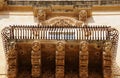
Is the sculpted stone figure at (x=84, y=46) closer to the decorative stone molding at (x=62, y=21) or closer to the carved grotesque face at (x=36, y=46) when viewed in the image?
the carved grotesque face at (x=36, y=46)

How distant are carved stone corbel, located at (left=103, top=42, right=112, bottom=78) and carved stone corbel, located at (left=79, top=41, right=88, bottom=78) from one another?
48 cm

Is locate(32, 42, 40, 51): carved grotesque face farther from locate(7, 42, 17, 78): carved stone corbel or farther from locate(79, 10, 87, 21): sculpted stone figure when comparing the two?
locate(79, 10, 87, 21): sculpted stone figure

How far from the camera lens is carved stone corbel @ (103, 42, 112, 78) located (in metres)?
11.8

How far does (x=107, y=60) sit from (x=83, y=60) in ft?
2.08

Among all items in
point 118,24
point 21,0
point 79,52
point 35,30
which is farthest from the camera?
point 21,0

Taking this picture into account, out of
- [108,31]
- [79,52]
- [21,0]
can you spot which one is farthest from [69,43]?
[21,0]

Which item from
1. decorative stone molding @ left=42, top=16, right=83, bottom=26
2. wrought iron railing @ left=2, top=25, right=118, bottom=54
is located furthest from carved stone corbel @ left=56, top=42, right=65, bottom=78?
decorative stone molding @ left=42, top=16, right=83, bottom=26

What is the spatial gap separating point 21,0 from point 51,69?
4715 millimetres

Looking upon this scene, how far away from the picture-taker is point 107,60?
1183cm

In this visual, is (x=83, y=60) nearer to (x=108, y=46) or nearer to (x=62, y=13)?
(x=108, y=46)

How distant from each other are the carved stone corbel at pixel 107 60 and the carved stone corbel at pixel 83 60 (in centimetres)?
48

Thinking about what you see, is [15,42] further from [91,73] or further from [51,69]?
[91,73]

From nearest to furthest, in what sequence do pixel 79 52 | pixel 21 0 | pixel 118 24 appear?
pixel 79 52, pixel 118 24, pixel 21 0

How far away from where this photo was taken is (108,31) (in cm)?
1262
